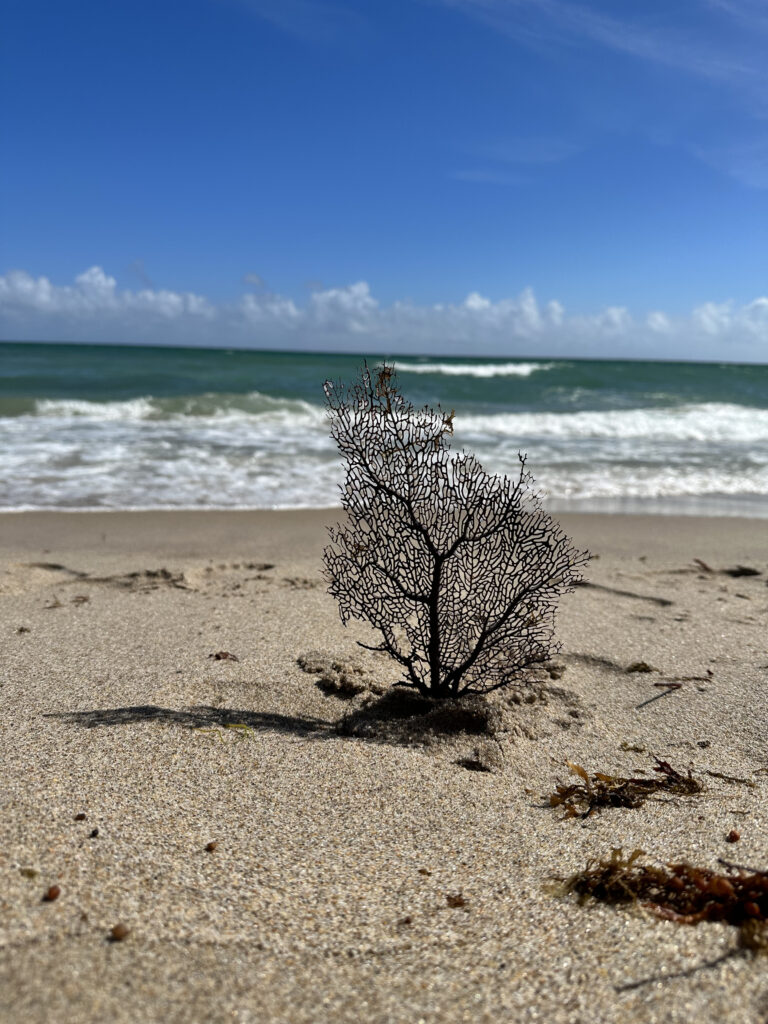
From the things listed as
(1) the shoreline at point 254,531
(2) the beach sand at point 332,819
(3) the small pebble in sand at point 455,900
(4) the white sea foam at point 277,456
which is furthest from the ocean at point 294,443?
(3) the small pebble in sand at point 455,900

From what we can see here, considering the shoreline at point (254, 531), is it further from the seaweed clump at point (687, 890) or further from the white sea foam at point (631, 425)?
the white sea foam at point (631, 425)

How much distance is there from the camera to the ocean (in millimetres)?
8758

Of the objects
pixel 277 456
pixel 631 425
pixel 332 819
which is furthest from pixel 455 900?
pixel 631 425

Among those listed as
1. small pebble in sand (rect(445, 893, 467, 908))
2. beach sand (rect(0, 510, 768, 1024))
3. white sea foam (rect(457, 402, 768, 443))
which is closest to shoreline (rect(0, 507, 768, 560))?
beach sand (rect(0, 510, 768, 1024))

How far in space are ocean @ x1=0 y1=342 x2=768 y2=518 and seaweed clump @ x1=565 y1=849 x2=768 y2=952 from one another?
21.3ft

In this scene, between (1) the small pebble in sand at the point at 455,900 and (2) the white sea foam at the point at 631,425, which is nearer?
(1) the small pebble in sand at the point at 455,900

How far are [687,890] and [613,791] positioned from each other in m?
0.69

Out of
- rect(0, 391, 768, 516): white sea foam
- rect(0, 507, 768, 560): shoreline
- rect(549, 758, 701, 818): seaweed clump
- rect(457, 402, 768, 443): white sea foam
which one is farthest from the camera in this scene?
rect(457, 402, 768, 443): white sea foam

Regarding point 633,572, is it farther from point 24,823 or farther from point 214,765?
Answer: point 24,823

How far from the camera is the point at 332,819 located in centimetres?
243

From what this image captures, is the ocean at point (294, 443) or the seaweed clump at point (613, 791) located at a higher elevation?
the ocean at point (294, 443)

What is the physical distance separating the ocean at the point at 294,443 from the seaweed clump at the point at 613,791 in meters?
5.80

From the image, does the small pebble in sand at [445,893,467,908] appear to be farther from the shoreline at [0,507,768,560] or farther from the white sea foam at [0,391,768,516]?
the white sea foam at [0,391,768,516]

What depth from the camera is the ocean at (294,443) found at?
8758 millimetres
